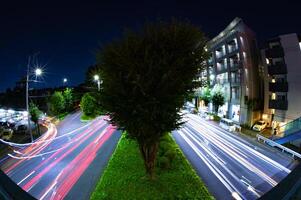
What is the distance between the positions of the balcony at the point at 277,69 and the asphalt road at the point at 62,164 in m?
5.72

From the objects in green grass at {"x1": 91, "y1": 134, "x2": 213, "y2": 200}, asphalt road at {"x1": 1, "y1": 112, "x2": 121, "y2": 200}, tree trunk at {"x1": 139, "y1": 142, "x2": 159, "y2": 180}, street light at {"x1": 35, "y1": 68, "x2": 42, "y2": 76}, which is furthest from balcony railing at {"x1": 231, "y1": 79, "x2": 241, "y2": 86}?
street light at {"x1": 35, "y1": 68, "x2": 42, "y2": 76}

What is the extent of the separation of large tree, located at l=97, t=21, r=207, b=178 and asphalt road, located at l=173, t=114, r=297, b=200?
201cm

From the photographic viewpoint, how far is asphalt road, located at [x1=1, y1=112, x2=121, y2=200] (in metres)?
9.74

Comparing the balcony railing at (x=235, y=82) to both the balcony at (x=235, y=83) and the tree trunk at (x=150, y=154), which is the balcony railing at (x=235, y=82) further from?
the tree trunk at (x=150, y=154)

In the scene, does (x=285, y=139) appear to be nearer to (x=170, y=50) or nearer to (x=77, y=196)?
(x=170, y=50)

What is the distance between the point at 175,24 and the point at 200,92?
3165 millimetres

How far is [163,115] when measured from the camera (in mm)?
8289

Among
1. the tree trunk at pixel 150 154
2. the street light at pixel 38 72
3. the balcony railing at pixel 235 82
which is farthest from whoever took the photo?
the street light at pixel 38 72

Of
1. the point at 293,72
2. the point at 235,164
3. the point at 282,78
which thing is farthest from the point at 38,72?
the point at 293,72

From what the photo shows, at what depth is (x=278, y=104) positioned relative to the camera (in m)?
4.70

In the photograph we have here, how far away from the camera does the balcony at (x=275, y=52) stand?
4352mm

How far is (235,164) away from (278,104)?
304 inches

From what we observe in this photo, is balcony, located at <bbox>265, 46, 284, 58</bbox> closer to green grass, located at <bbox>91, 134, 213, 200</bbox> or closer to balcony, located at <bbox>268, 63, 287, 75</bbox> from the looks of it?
balcony, located at <bbox>268, 63, 287, 75</bbox>

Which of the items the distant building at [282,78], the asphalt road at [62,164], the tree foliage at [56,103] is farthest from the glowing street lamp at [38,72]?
the tree foliage at [56,103]
